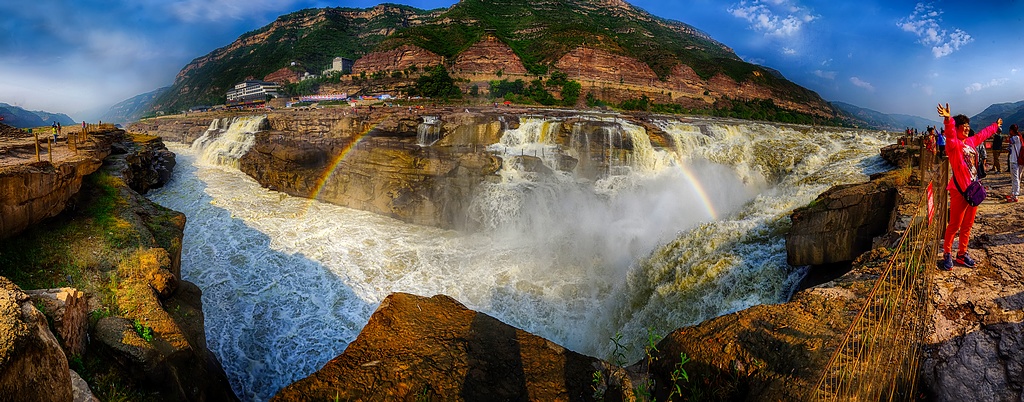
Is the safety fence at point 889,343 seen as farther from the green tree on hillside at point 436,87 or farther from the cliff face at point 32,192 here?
the green tree on hillside at point 436,87

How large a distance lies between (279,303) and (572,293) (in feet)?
24.5

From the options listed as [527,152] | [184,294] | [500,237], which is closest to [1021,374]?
[184,294]

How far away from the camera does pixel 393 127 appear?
2102 cm

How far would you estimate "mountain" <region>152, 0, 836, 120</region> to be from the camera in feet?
204

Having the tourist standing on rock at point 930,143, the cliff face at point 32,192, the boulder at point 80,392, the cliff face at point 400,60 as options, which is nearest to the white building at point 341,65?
the cliff face at point 400,60

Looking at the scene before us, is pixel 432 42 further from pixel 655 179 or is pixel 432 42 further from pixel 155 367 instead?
pixel 155 367

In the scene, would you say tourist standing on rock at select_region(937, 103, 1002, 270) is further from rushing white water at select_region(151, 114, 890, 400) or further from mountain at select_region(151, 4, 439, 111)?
mountain at select_region(151, 4, 439, 111)

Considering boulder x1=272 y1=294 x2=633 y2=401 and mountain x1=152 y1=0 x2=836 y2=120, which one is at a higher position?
mountain x1=152 y1=0 x2=836 y2=120

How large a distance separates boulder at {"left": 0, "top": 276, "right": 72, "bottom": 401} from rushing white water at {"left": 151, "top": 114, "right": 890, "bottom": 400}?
16.9 feet

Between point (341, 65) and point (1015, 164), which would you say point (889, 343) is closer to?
point (1015, 164)

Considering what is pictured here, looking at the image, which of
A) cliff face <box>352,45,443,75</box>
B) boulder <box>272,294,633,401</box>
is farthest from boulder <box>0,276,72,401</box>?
cliff face <box>352,45,443,75</box>

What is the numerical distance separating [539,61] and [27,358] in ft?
239

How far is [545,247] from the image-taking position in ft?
46.9

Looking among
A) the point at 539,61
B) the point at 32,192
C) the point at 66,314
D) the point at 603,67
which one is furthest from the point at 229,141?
the point at 603,67
